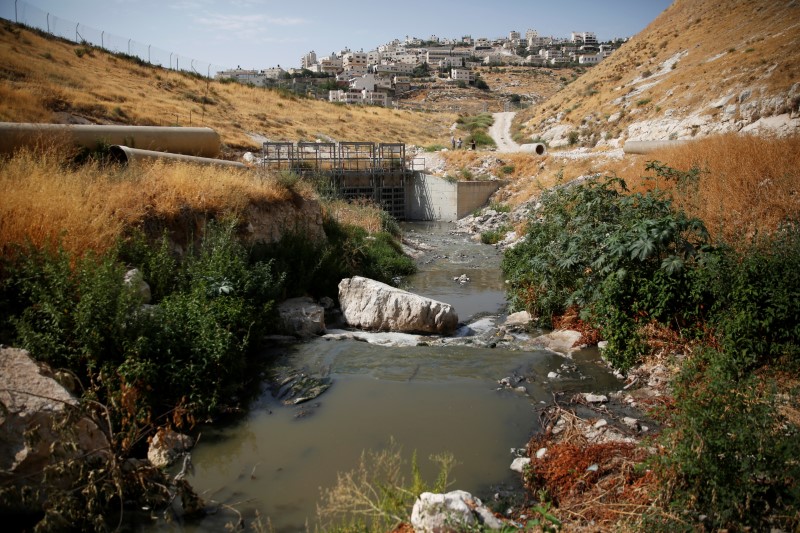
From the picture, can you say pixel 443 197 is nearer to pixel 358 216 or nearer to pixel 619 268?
pixel 358 216

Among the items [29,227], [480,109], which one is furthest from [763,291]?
[480,109]

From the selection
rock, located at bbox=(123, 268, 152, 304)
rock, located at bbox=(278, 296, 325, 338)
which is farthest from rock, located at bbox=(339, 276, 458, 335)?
rock, located at bbox=(123, 268, 152, 304)

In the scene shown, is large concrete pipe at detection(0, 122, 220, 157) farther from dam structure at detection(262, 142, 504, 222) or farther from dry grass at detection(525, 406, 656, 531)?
dry grass at detection(525, 406, 656, 531)

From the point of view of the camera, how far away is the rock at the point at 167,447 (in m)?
5.80

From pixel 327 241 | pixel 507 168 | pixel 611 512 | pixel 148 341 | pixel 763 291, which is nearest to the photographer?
pixel 611 512

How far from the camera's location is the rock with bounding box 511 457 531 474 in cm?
567

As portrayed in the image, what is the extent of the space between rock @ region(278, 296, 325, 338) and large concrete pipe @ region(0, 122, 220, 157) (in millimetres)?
6353

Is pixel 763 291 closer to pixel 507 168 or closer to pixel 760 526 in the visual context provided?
pixel 760 526

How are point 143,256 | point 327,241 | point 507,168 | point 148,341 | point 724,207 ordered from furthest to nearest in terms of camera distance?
point 507,168 < point 327,241 < point 724,207 < point 143,256 < point 148,341

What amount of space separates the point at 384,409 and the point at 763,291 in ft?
18.0

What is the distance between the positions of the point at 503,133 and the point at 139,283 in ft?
173

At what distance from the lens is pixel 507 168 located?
98.1 ft

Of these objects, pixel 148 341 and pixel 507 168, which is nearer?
pixel 148 341

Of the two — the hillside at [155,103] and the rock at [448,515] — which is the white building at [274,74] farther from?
the rock at [448,515]
